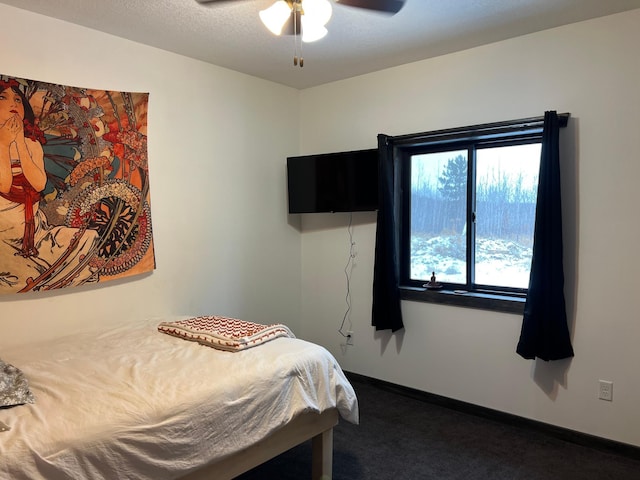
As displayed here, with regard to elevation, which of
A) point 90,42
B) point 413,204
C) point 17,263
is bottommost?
point 17,263

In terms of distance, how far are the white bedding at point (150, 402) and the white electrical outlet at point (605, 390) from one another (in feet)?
4.90

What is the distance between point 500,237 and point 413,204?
711 mm

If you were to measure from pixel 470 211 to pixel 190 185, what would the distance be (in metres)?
Answer: 2.00

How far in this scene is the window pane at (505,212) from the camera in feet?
10.3

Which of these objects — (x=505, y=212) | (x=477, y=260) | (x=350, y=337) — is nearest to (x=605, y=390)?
(x=477, y=260)

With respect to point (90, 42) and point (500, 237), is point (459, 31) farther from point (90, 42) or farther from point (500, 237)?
point (90, 42)

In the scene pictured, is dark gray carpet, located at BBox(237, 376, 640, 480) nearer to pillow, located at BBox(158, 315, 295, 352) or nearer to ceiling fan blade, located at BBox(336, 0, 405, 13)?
pillow, located at BBox(158, 315, 295, 352)

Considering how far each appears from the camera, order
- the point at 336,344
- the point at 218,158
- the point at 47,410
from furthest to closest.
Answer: the point at 336,344, the point at 218,158, the point at 47,410

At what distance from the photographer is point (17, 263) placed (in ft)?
8.32

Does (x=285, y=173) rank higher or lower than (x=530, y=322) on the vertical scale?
higher

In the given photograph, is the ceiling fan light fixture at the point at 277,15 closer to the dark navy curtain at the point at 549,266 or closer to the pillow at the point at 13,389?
the dark navy curtain at the point at 549,266

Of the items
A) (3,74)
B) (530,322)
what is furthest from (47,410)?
(530,322)

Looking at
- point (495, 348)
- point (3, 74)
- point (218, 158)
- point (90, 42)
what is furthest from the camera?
point (218, 158)

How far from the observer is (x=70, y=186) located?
2.73 metres
